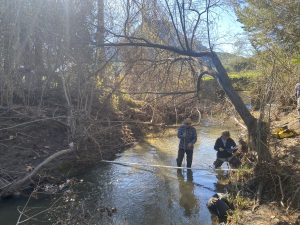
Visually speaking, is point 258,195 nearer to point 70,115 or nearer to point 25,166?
point 25,166

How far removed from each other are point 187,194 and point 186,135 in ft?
6.81

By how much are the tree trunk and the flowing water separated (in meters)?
1.80

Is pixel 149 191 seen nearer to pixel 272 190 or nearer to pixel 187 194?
pixel 187 194

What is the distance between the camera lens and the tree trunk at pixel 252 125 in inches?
366

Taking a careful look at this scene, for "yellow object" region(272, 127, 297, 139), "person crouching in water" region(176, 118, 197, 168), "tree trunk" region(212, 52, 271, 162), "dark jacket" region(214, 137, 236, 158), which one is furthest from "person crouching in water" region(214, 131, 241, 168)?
"tree trunk" region(212, 52, 271, 162)

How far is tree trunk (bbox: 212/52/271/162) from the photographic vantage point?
930 centimetres

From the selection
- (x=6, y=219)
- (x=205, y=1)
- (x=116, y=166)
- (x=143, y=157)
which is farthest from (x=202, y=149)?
(x=6, y=219)

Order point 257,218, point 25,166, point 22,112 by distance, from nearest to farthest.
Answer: point 257,218
point 25,166
point 22,112

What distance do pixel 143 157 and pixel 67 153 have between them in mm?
3028

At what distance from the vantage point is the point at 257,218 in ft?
25.8

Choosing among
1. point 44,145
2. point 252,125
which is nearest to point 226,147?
point 252,125

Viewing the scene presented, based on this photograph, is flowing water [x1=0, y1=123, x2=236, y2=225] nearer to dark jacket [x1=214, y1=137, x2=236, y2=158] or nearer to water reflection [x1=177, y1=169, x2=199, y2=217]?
water reflection [x1=177, y1=169, x2=199, y2=217]

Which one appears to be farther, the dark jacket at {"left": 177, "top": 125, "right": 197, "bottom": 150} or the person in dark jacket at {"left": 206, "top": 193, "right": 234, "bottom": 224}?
the dark jacket at {"left": 177, "top": 125, "right": 197, "bottom": 150}

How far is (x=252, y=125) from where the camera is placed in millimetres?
10172
